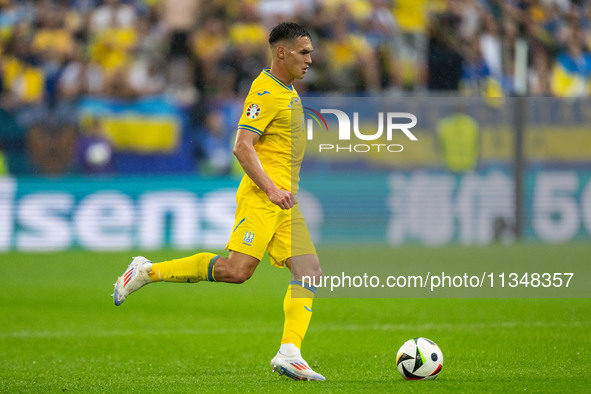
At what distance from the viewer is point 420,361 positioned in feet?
19.4

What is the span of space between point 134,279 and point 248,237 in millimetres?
959

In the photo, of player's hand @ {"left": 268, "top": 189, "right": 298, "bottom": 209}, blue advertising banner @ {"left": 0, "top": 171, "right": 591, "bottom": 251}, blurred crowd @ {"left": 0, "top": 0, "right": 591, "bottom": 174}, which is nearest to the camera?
player's hand @ {"left": 268, "top": 189, "right": 298, "bottom": 209}

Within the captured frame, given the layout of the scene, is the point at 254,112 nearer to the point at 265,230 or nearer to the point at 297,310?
the point at 265,230

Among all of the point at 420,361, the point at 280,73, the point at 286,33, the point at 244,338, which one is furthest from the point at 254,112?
the point at 244,338

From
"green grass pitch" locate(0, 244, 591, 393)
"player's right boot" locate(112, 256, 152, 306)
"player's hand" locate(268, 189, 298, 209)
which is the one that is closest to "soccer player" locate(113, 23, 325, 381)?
"player's hand" locate(268, 189, 298, 209)

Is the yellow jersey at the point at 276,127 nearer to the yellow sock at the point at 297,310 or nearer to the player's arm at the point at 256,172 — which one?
the player's arm at the point at 256,172

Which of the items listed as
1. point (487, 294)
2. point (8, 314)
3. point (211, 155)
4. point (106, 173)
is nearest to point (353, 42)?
point (211, 155)

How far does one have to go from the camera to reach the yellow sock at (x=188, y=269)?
20.3 feet

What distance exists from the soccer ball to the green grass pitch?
0.07 m

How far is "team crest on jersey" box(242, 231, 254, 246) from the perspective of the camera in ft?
19.6

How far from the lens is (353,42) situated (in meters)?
17.0

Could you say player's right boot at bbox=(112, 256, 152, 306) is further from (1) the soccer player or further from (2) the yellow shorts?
(2) the yellow shorts

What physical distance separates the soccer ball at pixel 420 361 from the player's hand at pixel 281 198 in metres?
1.11

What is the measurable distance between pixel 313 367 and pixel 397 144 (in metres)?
8.77
